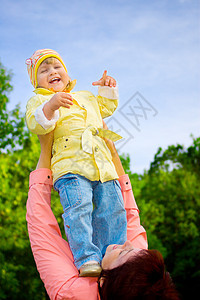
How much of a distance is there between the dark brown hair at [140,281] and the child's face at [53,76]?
1512mm

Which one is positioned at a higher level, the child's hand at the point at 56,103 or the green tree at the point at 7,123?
the green tree at the point at 7,123

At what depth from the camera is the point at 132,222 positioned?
2986 mm

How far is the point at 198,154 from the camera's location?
18.0 metres

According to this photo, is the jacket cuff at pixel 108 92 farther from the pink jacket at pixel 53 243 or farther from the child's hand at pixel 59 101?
the pink jacket at pixel 53 243

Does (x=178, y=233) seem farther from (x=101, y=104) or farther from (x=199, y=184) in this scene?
(x=101, y=104)

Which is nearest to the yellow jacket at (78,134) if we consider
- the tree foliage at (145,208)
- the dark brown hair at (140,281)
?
the dark brown hair at (140,281)

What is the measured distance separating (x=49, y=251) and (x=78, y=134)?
2.90 feet

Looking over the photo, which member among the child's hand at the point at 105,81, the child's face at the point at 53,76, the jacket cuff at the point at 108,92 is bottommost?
the jacket cuff at the point at 108,92

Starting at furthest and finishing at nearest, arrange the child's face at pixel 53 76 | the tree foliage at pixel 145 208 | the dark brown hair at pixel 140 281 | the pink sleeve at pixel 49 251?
the tree foliage at pixel 145 208 < the child's face at pixel 53 76 < the pink sleeve at pixel 49 251 < the dark brown hair at pixel 140 281

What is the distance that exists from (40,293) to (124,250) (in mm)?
9598

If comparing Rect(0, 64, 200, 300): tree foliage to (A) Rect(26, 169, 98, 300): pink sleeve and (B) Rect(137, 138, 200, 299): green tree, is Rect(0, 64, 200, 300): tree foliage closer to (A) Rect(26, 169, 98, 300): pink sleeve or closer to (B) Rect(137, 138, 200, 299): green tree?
(B) Rect(137, 138, 200, 299): green tree

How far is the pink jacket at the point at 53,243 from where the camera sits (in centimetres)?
238

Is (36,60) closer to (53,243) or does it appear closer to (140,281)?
(53,243)

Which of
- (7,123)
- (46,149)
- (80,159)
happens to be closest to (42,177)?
(46,149)
